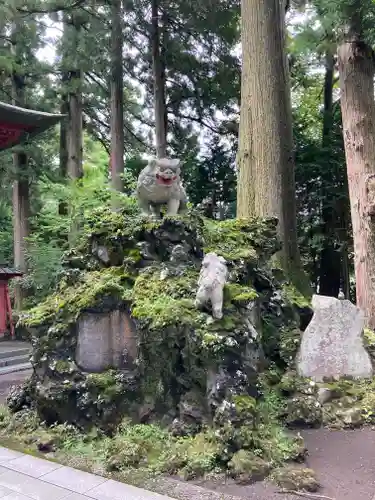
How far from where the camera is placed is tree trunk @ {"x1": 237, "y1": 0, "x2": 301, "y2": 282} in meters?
7.06

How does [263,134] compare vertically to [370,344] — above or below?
above

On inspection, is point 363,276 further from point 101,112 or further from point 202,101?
point 101,112

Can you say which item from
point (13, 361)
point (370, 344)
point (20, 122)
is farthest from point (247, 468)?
point (20, 122)

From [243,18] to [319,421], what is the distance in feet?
20.9

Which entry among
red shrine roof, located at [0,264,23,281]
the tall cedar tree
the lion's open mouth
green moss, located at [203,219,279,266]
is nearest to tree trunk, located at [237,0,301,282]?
green moss, located at [203,219,279,266]

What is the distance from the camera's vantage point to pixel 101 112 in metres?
14.7

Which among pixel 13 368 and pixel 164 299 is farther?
pixel 13 368

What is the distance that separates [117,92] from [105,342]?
836 cm

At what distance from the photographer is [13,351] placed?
928 centimetres

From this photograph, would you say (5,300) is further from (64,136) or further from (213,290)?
(213,290)

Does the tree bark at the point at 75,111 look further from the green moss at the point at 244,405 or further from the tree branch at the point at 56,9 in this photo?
the green moss at the point at 244,405

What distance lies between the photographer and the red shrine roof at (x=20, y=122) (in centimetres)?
784

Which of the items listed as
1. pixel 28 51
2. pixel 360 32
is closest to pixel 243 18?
pixel 360 32

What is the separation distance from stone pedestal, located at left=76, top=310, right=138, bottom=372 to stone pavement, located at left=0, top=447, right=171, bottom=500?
1059mm
